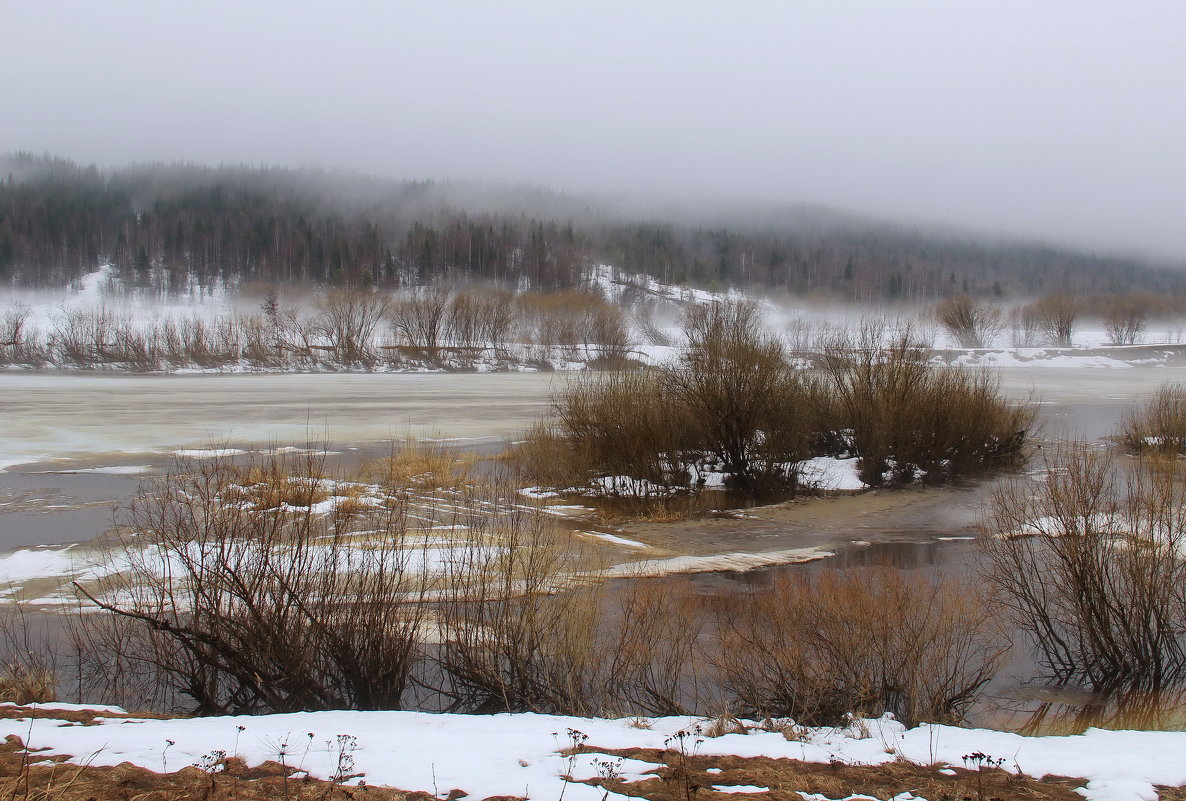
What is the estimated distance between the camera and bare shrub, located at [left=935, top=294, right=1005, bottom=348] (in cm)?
7412

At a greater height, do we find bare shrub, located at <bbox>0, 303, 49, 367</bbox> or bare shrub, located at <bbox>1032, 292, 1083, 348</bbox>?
bare shrub, located at <bbox>1032, 292, 1083, 348</bbox>

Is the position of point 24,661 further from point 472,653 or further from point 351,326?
point 351,326

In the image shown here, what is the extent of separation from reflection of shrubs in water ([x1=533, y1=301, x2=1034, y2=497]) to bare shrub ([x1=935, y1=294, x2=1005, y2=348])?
60.2 meters

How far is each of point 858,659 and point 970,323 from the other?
7568 centimetres

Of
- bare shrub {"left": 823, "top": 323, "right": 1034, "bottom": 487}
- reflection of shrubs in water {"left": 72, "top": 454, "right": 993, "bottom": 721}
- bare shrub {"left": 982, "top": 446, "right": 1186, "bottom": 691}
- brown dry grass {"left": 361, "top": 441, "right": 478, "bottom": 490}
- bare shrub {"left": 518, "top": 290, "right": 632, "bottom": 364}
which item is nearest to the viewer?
reflection of shrubs in water {"left": 72, "top": 454, "right": 993, "bottom": 721}

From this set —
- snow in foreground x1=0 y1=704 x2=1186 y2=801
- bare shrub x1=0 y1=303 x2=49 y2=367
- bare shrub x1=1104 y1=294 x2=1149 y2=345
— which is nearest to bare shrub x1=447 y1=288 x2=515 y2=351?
bare shrub x1=0 y1=303 x2=49 y2=367

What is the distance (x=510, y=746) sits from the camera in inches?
197

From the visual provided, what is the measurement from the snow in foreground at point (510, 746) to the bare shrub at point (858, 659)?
40 cm

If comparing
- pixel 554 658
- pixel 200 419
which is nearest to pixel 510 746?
pixel 554 658

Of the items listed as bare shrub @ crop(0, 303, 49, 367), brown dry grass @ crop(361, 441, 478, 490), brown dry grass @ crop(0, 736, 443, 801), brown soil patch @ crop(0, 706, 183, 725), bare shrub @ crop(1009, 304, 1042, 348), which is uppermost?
bare shrub @ crop(1009, 304, 1042, 348)

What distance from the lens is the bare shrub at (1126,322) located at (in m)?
78.5

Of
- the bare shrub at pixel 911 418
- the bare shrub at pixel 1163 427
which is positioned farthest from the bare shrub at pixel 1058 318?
the bare shrub at pixel 911 418

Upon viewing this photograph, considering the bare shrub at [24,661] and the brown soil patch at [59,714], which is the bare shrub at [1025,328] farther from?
the brown soil patch at [59,714]

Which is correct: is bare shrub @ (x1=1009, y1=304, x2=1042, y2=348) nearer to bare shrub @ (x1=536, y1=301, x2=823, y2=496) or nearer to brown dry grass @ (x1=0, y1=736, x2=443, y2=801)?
bare shrub @ (x1=536, y1=301, x2=823, y2=496)
